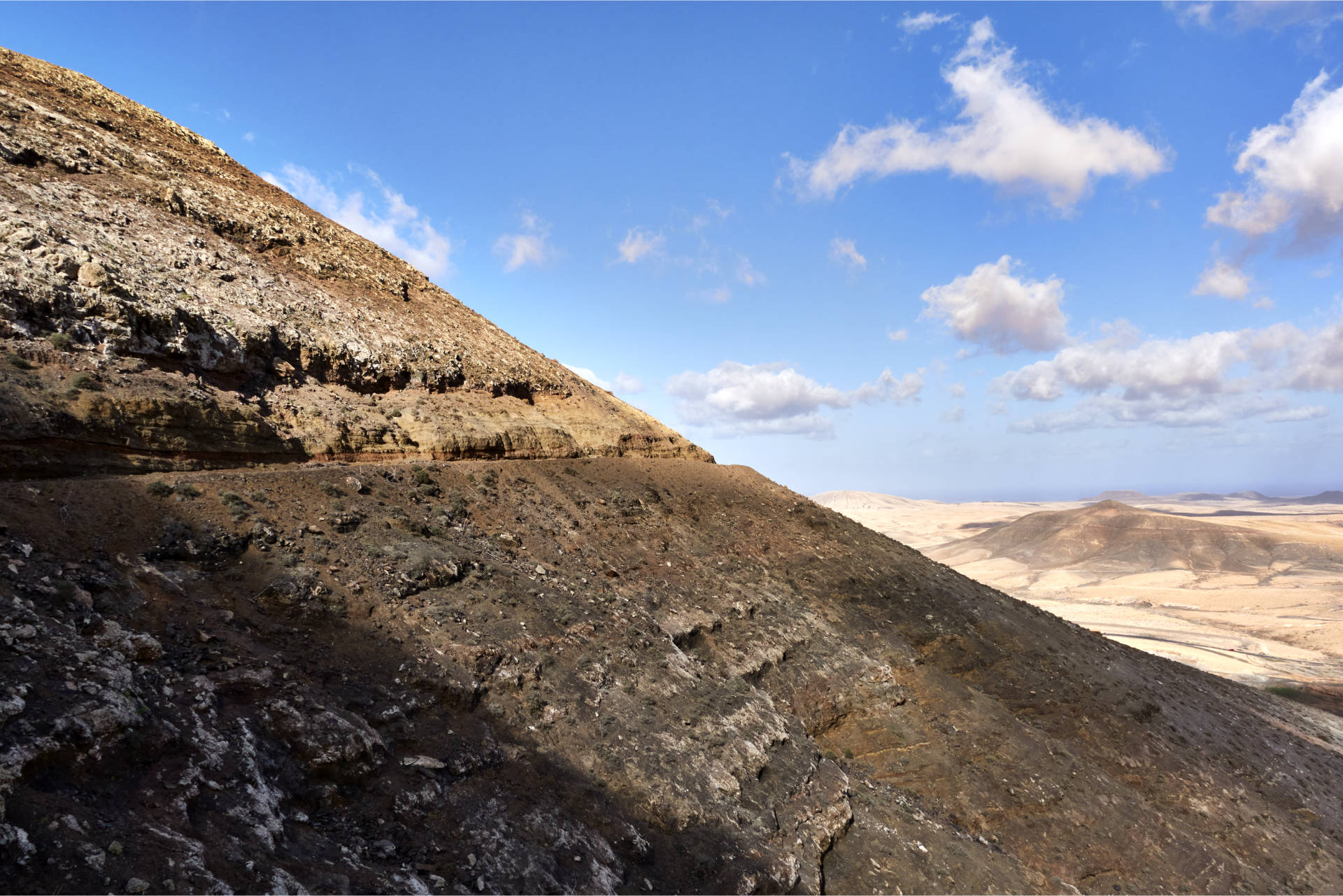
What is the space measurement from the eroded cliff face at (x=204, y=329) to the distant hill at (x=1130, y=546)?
289 ft

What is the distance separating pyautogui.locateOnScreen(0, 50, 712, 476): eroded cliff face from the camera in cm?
1148

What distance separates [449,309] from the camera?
23.5m

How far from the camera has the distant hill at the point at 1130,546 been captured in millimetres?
78775

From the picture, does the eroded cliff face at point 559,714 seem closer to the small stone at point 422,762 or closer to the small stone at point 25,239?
the small stone at point 422,762

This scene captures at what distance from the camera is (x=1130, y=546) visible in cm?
8669

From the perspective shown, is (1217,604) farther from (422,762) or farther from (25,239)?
(25,239)

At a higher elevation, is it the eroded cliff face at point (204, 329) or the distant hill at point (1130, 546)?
the eroded cliff face at point (204, 329)

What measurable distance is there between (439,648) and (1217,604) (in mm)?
77285

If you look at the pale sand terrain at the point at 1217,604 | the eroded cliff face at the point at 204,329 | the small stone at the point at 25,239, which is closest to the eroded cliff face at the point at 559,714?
the eroded cliff face at the point at 204,329

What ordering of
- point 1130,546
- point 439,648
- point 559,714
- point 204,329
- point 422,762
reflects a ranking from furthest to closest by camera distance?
point 1130,546 → point 204,329 → point 559,714 → point 439,648 → point 422,762

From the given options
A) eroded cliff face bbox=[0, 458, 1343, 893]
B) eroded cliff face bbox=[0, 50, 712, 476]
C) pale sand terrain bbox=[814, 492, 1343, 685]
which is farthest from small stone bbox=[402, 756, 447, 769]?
pale sand terrain bbox=[814, 492, 1343, 685]

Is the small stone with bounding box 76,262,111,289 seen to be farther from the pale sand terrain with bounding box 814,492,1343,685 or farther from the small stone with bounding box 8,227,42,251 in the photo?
the pale sand terrain with bounding box 814,492,1343,685

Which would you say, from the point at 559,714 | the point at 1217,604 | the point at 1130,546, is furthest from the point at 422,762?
the point at 1130,546

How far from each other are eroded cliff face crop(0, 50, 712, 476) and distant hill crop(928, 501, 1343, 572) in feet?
289
